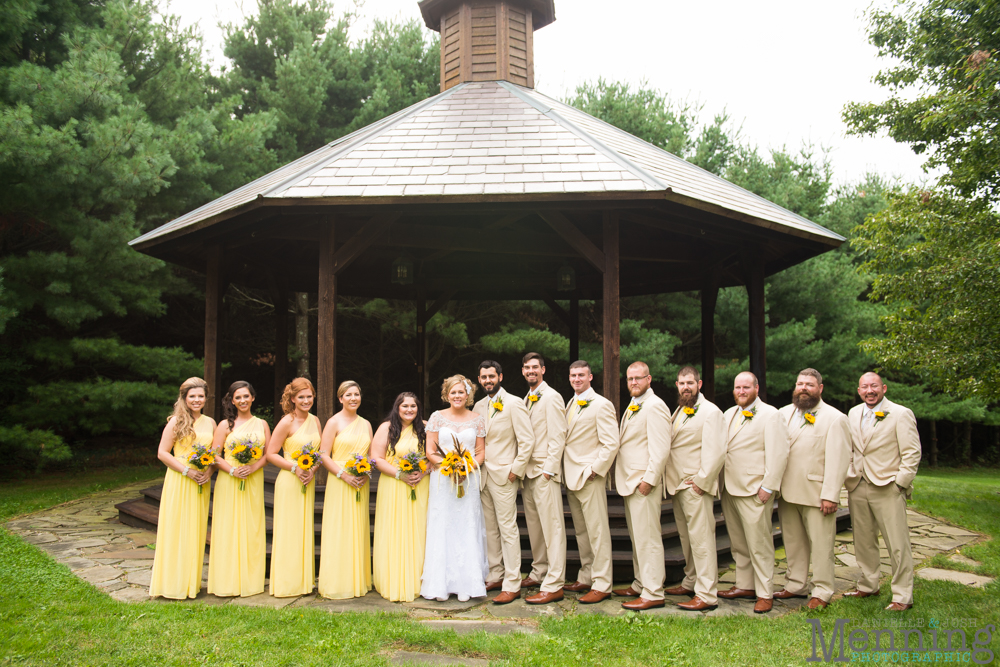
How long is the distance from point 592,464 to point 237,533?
2.79m

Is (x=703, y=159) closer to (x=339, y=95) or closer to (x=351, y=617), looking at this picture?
(x=339, y=95)

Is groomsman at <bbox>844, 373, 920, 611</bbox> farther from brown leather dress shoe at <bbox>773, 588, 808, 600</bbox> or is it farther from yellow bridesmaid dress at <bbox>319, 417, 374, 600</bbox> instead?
yellow bridesmaid dress at <bbox>319, 417, 374, 600</bbox>

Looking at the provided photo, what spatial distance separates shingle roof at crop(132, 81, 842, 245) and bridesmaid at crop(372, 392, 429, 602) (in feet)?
7.39

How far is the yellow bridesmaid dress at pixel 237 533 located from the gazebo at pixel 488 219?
1.17 metres

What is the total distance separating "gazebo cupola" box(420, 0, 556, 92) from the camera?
1041cm

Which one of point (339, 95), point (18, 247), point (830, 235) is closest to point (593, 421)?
point (830, 235)

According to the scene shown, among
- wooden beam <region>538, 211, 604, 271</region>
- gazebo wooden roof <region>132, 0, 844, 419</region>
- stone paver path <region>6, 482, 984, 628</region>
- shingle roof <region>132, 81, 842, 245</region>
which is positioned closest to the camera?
stone paver path <region>6, 482, 984, 628</region>

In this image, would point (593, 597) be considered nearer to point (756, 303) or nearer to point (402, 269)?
point (756, 303)

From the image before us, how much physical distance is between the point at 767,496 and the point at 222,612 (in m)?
3.97

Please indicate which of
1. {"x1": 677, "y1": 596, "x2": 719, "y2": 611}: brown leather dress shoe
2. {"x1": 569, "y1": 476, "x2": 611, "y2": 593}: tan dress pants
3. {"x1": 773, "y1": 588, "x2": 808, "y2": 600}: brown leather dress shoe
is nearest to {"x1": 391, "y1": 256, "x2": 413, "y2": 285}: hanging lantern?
{"x1": 569, "y1": 476, "x2": 611, "y2": 593}: tan dress pants

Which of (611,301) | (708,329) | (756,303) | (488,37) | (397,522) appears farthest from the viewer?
(488,37)

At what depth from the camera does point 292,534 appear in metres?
5.03

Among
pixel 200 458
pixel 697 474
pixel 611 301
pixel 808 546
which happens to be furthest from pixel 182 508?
pixel 808 546

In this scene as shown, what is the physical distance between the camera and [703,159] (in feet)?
50.3
